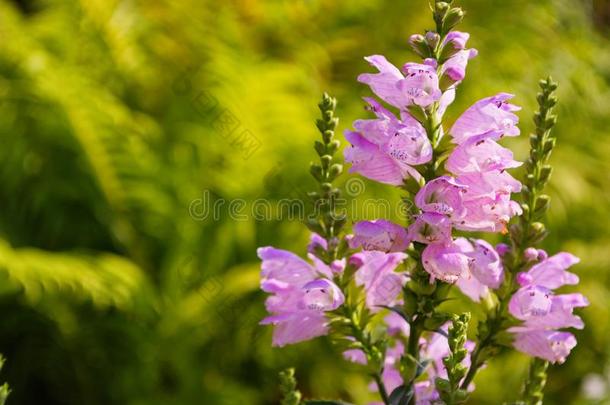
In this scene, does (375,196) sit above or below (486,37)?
below

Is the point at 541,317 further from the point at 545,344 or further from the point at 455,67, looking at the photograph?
the point at 455,67

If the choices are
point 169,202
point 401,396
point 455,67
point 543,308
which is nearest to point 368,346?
point 401,396

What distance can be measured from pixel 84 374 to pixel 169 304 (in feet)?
1.30

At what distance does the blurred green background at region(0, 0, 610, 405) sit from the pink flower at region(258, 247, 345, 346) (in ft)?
5.19

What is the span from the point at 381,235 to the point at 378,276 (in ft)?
0.32

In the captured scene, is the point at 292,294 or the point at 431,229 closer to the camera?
the point at 431,229

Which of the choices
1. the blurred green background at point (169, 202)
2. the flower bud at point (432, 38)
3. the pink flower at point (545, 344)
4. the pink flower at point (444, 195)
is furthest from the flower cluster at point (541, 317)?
the blurred green background at point (169, 202)

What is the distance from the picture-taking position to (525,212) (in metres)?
0.64

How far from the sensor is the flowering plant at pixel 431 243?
0.58m

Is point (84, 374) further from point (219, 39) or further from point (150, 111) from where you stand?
point (219, 39)

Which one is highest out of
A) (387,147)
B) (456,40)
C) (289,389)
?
(456,40)

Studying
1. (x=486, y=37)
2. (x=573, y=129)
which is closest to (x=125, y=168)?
(x=486, y=37)

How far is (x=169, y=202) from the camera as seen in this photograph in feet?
8.55

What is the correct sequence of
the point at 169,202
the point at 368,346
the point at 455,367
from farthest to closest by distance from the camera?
the point at 169,202
the point at 368,346
the point at 455,367
